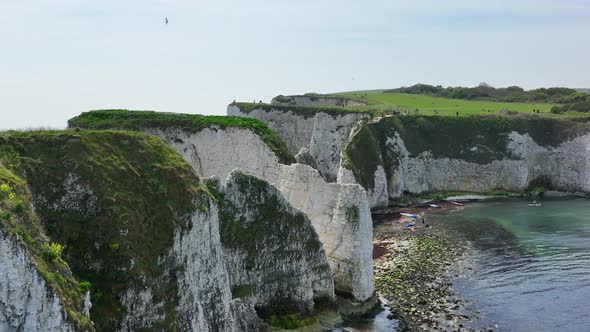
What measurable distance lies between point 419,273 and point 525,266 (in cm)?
1044

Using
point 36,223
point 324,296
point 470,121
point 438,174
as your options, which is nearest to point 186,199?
point 36,223

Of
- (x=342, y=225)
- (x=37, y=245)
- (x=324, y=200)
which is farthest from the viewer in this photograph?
(x=324, y=200)

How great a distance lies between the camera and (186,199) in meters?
29.1

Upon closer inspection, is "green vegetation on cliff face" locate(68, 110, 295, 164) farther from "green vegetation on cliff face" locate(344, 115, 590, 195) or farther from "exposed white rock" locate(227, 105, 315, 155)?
"exposed white rock" locate(227, 105, 315, 155)

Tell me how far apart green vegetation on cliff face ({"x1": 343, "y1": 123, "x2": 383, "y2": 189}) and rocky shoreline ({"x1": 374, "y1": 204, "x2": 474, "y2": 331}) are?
7.15 metres

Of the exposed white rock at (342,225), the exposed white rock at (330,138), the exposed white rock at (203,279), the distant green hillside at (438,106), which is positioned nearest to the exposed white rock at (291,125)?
the exposed white rock at (330,138)

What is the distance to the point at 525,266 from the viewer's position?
53562 mm

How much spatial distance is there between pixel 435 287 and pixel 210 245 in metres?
24.3

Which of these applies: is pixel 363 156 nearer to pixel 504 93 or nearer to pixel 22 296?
pixel 22 296

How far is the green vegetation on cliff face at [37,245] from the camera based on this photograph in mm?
20484

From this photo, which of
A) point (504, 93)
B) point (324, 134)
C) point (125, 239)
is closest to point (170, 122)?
point (125, 239)

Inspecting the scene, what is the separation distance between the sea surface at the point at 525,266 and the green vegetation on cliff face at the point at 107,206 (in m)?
22.9

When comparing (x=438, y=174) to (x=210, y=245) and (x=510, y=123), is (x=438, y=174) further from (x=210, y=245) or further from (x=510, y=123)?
(x=210, y=245)

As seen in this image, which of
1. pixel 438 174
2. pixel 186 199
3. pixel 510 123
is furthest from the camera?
pixel 510 123
